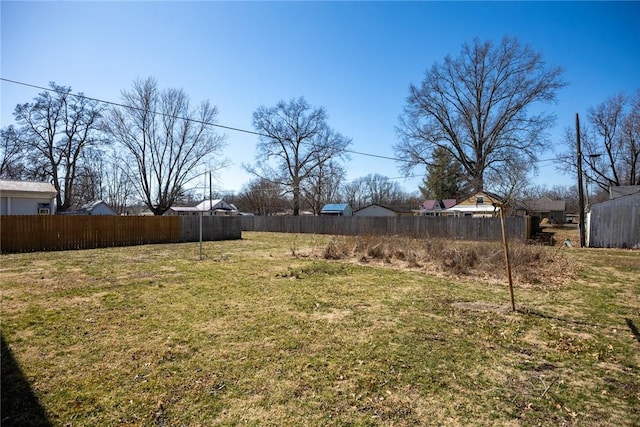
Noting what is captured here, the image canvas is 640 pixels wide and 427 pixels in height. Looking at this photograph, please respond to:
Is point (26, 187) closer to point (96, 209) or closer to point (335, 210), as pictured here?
point (96, 209)

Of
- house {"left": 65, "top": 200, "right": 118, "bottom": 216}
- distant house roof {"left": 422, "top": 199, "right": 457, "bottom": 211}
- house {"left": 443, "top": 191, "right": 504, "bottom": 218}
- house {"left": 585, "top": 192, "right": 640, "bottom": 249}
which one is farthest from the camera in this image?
distant house roof {"left": 422, "top": 199, "right": 457, "bottom": 211}

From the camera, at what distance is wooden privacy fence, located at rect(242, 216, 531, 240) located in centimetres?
1780

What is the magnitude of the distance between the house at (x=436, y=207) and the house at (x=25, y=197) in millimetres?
33610

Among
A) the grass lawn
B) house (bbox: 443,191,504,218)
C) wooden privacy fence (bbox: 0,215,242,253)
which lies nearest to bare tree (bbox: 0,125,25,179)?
wooden privacy fence (bbox: 0,215,242,253)

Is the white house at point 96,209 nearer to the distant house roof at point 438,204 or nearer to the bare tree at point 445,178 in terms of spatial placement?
the bare tree at point 445,178

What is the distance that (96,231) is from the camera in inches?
611

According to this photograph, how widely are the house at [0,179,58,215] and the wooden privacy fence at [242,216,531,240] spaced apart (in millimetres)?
15386

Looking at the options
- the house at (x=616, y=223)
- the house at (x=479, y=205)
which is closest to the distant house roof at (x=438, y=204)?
the house at (x=479, y=205)

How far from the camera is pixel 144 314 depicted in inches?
203

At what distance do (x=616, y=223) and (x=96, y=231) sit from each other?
2405cm

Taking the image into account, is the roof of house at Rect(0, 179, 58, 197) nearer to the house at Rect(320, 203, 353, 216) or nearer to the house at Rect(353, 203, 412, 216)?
the house at Rect(320, 203, 353, 216)

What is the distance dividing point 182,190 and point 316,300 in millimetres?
27986

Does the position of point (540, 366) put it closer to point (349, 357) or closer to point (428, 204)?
point (349, 357)

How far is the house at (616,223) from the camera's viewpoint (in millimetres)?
14562
